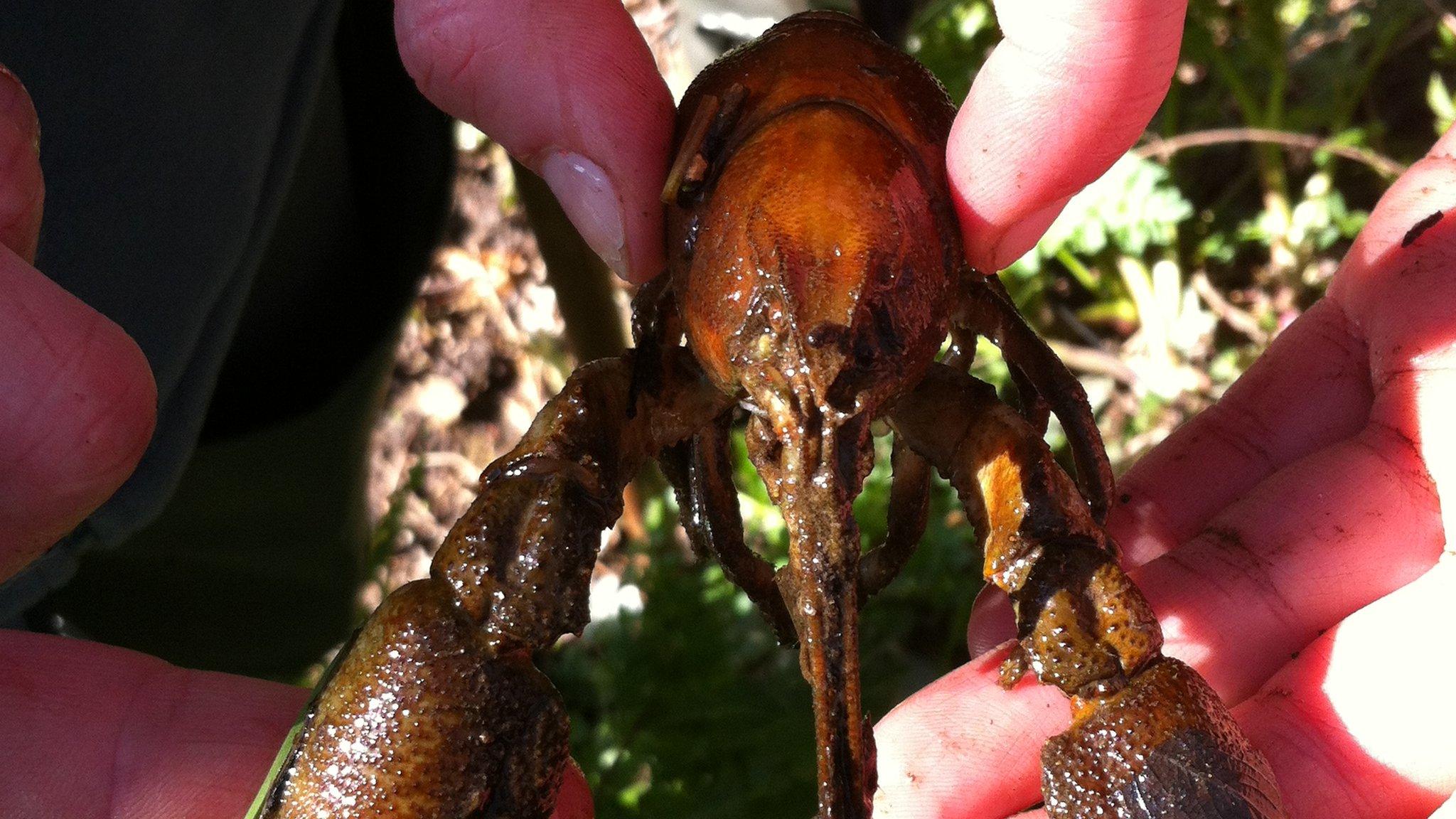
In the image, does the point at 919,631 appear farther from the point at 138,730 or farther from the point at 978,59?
the point at 138,730

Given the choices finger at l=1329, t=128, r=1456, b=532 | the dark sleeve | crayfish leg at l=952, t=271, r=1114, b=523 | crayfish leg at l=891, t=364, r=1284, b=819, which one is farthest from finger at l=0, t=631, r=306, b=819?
finger at l=1329, t=128, r=1456, b=532

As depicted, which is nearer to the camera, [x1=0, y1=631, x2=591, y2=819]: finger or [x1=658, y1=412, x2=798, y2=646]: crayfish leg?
[x1=0, y1=631, x2=591, y2=819]: finger

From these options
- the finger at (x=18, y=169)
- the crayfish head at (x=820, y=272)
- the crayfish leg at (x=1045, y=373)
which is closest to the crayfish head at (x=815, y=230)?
the crayfish head at (x=820, y=272)

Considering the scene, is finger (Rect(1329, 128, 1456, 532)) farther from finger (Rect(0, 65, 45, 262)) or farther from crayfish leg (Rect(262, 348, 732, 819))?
finger (Rect(0, 65, 45, 262))

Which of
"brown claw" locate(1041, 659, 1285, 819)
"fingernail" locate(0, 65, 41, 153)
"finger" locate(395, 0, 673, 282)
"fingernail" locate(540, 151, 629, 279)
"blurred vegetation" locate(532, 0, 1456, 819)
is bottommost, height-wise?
"blurred vegetation" locate(532, 0, 1456, 819)

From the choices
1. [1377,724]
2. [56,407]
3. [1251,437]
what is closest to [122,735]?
[56,407]
